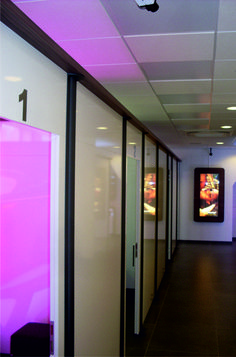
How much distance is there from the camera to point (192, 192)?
13438 millimetres

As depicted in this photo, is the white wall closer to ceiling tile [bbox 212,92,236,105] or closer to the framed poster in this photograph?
the framed poster

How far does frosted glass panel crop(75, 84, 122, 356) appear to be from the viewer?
8.84 ft

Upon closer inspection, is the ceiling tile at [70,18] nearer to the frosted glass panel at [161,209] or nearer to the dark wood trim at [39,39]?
the dark wood trim at [39,39]

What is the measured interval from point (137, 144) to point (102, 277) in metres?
2.05

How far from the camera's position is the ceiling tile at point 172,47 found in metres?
3.11

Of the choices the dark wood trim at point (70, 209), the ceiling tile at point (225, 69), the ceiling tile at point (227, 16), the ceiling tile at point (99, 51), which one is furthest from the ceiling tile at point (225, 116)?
the dark wood trim at point (70, 209)

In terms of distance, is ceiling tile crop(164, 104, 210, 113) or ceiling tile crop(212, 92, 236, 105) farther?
ceiling tile crop(164, 104, 210, 113)

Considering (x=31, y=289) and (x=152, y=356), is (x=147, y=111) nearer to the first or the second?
(x=152, y=356)

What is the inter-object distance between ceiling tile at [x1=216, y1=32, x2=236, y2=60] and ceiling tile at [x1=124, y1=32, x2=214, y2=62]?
6cm

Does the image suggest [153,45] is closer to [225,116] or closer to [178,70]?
[178,70]

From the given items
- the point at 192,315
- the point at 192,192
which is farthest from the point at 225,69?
the point at 192,192

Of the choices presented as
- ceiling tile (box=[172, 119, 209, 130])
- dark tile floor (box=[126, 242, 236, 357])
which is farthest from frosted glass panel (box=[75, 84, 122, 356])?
ceiling tile (box=[172, 119, 209, 130])

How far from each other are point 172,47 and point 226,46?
0.45 metres

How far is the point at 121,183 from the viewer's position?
4055 mm
